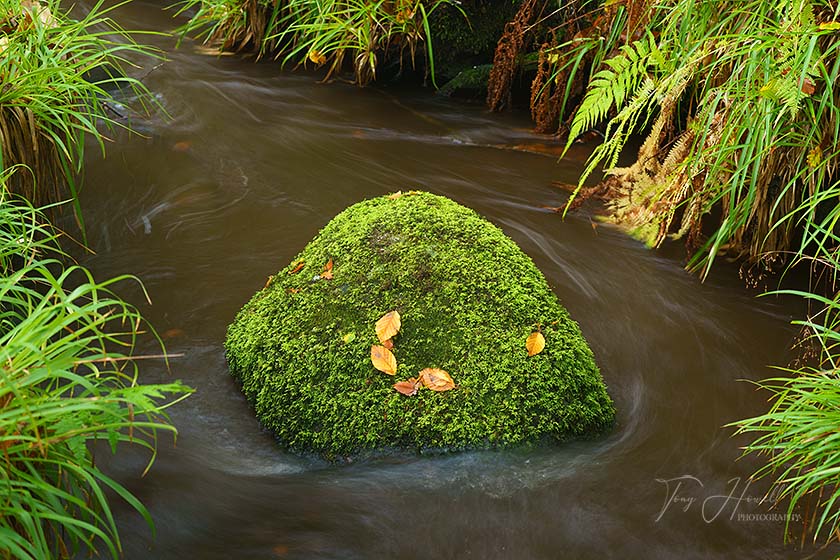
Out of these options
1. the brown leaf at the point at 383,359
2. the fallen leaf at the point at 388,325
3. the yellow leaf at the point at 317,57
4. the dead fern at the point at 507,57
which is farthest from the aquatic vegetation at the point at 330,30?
the brown leaf at the point at 383,359

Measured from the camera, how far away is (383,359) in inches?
115

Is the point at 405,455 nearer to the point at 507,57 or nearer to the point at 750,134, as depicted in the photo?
the point at 750,134

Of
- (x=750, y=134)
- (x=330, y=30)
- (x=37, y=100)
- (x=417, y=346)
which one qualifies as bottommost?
(x=417, y=346)


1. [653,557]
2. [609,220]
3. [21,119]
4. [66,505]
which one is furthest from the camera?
[609,220]

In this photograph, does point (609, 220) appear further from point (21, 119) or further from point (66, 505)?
point (66, 505)

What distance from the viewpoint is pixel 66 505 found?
2232 millimetres

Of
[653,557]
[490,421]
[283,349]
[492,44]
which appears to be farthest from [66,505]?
[492,44]

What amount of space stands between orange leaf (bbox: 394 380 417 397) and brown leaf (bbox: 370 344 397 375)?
50 mm

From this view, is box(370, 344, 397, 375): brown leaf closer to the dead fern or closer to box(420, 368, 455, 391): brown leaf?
box(420, 368, 455, 391): brown leaf

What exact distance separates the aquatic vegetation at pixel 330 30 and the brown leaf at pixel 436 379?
139 inches

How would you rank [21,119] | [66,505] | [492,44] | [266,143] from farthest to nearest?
[492,44]
[266,143]
[21,119]
[66,505]

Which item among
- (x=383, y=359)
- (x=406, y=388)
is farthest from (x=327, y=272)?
(x=406, y=388)

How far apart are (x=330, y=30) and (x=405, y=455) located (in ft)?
13.8

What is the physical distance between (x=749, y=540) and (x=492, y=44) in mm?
4552
